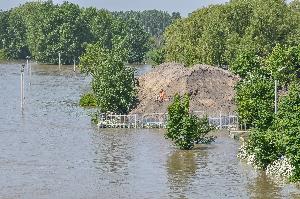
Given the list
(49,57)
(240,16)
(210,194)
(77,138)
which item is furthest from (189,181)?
(49,57)

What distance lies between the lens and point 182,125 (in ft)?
188

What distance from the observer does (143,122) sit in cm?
7206

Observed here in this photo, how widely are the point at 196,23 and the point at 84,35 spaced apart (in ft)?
273

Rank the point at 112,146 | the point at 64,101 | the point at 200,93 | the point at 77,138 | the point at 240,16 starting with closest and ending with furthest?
the point at 112,146 < the point at 77,138 < the point at 200,93 < the point at 64,101 < the point at 240,16

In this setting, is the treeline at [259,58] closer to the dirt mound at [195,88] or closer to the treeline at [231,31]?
the treeline at [231,31]

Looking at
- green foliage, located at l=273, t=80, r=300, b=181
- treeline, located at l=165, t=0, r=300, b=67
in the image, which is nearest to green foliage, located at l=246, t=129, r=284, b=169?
green foliage, located at l=273, t=80, r=300, b=181

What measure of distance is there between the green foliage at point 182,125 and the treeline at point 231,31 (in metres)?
28.0

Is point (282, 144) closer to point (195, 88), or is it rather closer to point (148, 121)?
point (148, 121)

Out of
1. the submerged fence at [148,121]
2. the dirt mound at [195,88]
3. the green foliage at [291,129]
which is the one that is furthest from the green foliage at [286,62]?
the green foliage at [291,129]

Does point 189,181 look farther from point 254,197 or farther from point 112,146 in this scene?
point 112,146

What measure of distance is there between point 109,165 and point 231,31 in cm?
5733

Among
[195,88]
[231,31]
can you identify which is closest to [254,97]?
[195,88]

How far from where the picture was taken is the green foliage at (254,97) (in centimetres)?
5769

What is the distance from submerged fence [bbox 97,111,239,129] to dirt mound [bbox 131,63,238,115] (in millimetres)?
1797
